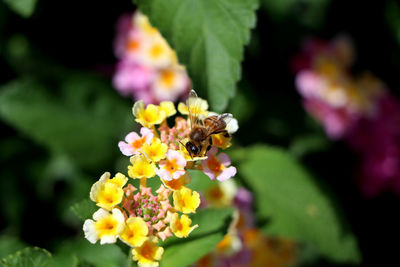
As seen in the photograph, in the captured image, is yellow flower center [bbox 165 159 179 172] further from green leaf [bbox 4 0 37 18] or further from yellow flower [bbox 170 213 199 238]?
green leaf [bbox 4 0 37 18]

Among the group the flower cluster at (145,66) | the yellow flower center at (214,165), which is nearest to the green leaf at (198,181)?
the yellow flower center at (214,165)

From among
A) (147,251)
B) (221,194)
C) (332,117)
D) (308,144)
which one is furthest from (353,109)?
(147,251)

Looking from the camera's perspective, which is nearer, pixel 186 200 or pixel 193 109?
pixel 186 200

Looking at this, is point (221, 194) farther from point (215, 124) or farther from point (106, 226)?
point (106, 226)

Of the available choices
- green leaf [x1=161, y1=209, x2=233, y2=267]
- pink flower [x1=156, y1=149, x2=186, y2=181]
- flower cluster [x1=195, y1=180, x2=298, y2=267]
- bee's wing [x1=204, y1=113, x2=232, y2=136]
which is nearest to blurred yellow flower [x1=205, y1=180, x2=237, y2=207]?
flower cluster [x1=195, y1=180, x2=298, y2=267]

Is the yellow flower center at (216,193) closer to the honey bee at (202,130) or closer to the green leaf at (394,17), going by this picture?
the honey bee at (202,130)

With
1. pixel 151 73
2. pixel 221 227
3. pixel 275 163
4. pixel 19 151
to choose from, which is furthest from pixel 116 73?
pixel 221 227
